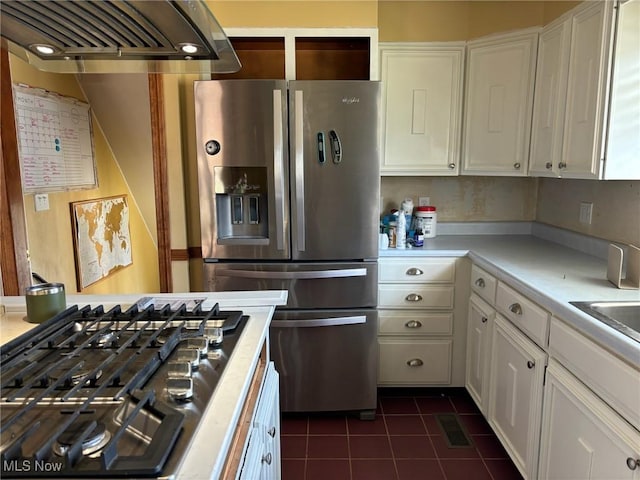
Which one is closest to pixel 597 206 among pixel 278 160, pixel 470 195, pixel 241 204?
pixel 470 195

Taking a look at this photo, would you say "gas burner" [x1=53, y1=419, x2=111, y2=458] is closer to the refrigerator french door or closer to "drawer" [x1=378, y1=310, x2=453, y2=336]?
the refrigerator french door

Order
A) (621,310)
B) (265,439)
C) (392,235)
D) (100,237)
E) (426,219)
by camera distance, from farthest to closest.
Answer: (100,237)
(426,219)
(392,235)
(621,310)
(265,439)

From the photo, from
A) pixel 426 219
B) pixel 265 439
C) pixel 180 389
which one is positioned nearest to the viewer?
pixel 180 389

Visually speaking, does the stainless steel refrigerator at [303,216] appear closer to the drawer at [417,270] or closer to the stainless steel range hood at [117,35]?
the drawer at [417,270]

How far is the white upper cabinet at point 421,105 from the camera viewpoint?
2670mm

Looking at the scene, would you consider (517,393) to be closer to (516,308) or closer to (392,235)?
(516,308)

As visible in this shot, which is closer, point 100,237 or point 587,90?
point 587,90

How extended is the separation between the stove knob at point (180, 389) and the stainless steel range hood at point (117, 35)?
69 cm

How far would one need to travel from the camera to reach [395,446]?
2.23 m

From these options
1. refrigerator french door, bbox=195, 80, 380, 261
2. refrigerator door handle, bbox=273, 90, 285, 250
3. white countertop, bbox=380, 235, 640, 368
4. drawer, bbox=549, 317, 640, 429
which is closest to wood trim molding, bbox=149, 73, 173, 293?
refrigerator french door, bbox=195, 80, 380, 261

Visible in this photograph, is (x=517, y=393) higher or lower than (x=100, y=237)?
lower

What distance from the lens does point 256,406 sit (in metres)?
1.13

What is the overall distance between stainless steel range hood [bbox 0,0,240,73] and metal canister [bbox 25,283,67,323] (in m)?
0.62

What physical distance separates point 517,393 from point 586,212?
1147mm
